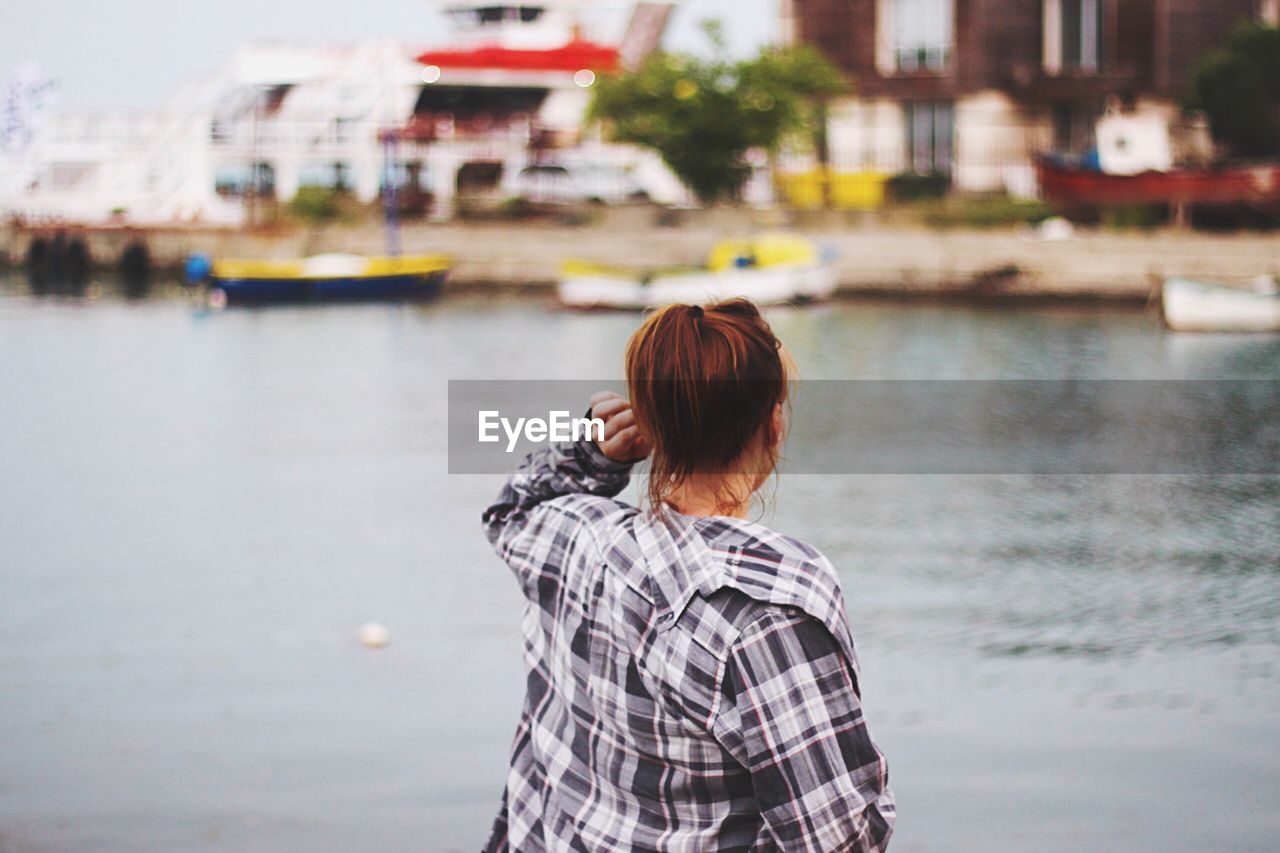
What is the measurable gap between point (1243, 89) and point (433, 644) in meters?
30.6

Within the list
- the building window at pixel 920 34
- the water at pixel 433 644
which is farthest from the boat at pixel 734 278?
the water at pixel 433 644

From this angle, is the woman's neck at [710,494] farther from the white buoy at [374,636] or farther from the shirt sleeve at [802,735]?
the white buoy at [374,636]

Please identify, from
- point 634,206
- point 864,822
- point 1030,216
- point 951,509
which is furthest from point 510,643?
point 634,206

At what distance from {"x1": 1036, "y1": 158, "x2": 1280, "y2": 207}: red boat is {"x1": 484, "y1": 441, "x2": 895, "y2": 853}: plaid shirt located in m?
33.9

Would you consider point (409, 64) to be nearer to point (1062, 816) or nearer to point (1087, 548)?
point (1087, 548)

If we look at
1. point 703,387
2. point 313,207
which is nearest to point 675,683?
point 703,387

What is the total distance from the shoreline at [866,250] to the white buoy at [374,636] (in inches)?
1052

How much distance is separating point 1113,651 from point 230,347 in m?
24.9

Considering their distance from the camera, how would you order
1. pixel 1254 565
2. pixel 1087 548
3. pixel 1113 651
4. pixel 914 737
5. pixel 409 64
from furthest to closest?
pixel 409 64 → pixel 1087 548 → pixel 1254 565 → pixel 1113 651 → pixel 914 737

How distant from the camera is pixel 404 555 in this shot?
11883mm

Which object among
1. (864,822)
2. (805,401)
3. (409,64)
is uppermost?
(409,64)

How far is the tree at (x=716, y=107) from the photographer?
37.5 m

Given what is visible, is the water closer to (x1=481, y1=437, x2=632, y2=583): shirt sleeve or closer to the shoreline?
(x1=481, y1=437, x2=632, y2=583): shirt sleeve

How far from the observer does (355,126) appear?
47.8m
